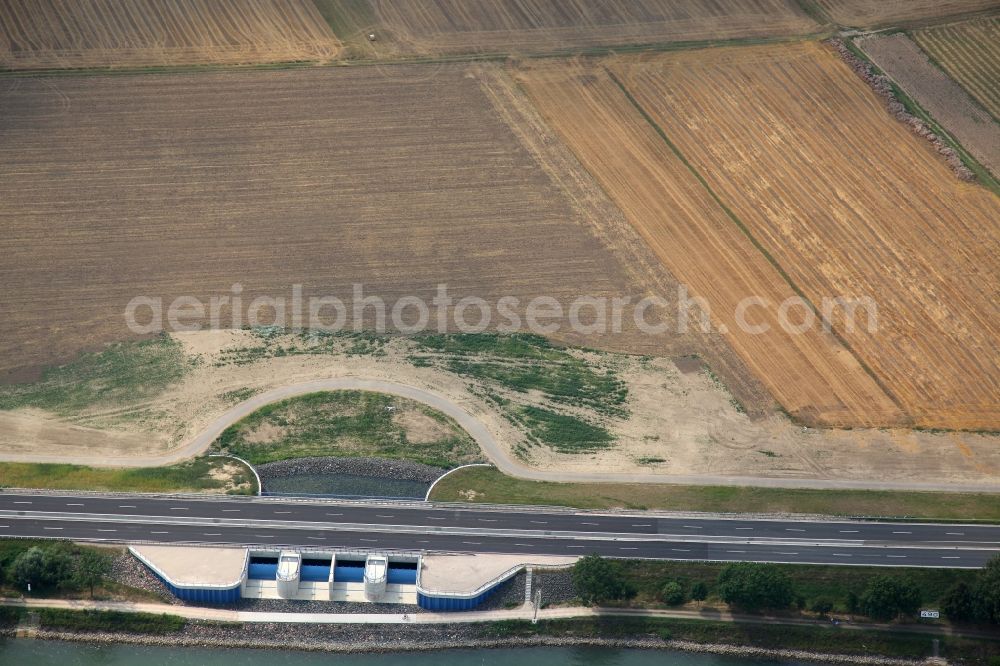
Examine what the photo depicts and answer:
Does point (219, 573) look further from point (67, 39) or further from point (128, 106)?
point (67, 39)

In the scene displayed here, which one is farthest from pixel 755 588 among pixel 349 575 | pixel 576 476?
pixel 349 575

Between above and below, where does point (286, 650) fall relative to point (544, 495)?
below

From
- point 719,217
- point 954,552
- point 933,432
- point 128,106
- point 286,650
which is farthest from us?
point 128,106

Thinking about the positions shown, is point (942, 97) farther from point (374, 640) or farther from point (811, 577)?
point (374, 640)

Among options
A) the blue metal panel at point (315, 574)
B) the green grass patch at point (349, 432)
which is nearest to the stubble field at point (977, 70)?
the green grass patch at point (349, 432)

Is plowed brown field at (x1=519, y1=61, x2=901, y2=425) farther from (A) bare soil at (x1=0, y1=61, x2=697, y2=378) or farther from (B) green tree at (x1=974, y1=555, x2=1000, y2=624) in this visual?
(B) green tree at (x1=974, y1=555, x2=1000, y2=624)

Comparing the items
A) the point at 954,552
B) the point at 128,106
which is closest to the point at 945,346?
the point at 954,552

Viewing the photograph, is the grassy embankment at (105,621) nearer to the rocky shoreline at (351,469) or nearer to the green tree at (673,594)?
the rocky shoreline at (351,469)
